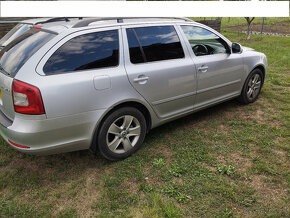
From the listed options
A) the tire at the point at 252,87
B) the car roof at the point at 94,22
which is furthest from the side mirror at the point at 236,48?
the car roof at the point at 94,22

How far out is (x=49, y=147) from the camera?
2.51 meters

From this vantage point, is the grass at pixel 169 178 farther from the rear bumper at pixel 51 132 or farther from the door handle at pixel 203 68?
the door handle at pixel 203 68

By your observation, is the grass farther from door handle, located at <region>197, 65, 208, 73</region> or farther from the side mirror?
the side mirror

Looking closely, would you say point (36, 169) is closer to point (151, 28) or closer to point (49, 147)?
point (49, 147)

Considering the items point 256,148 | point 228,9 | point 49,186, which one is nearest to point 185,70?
point 256,148

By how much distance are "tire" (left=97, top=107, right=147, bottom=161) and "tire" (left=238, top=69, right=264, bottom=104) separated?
2181 millimetres

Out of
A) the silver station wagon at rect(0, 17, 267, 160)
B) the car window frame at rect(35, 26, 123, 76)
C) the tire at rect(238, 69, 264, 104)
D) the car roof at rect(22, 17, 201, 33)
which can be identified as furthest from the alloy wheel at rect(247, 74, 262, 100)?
the car window frame at rect(35, 26, 123, 76)

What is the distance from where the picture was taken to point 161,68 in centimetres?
309

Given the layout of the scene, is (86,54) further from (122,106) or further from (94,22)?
(122,106)

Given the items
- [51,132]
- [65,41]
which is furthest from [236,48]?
[51,132]

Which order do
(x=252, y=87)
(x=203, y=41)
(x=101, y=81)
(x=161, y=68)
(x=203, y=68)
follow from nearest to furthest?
(x=101, y=81)
(x=161, y=68)
(x=203, y=68)
(x=203, y=41)
(x=252, y=87)

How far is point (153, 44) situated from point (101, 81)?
893mm

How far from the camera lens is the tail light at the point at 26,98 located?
2291mm

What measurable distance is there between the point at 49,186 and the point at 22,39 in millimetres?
1665
